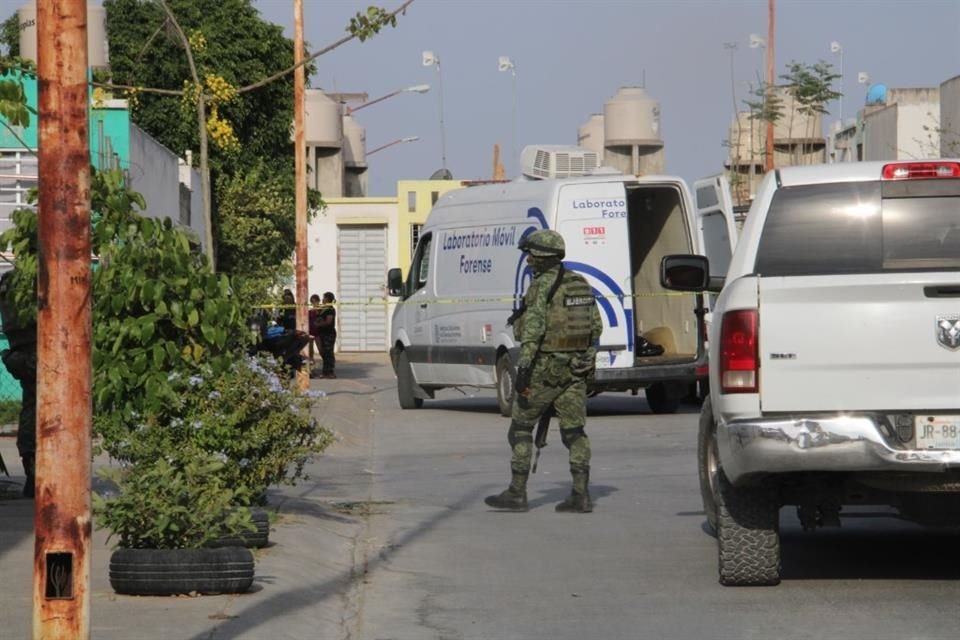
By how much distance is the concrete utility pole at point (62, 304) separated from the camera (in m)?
5.30

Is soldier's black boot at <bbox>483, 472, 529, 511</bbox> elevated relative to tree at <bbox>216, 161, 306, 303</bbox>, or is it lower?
lower

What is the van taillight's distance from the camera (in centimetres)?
845

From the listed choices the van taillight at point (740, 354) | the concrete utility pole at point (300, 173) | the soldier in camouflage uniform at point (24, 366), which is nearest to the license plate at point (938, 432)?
the van taillight at point (740, 354)

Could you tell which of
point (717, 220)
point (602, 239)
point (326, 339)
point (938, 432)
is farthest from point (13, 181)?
point (938, 432)

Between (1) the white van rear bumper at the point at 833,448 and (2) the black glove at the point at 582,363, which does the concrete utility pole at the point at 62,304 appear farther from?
(2) the black glove at the point at 582,363

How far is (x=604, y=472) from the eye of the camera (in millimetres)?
16031

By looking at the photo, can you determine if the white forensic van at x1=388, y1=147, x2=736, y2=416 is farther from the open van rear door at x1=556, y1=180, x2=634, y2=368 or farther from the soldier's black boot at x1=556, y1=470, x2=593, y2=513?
the soldier's black boot at x1=556, y1=470, x2=593, y2=513

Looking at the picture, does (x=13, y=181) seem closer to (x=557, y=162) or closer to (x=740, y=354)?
(x=557, y=162)

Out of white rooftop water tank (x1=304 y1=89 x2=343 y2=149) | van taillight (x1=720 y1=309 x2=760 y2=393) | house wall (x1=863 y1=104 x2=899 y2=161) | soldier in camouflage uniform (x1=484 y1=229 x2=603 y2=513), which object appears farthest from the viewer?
white rooftop water tank (x1=304 y1=89 x2=343 y2=149)

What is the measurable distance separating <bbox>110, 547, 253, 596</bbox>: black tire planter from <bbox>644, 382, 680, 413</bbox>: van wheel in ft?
49.6

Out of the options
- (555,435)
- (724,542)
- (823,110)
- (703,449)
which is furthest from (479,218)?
(823,110)

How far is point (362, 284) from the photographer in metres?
53.3

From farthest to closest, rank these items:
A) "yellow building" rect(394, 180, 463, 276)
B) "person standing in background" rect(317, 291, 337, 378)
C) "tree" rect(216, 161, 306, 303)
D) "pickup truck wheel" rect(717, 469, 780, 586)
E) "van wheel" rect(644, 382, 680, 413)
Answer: "yellow building" rect(394, 180, 463, 276)
"tree" rect(216, 161, 306, 303)
"person standing in background" rect(317, 291, 337, 378)
"van wheel" rect(644, 382, 680, 413)
"pickup truck wheel" rect(717, 469, 780, 586)

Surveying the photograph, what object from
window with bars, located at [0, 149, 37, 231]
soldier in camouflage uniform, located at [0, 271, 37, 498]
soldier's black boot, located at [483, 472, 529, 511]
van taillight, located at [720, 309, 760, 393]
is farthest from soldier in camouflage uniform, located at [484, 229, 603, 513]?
window with bars, located at [0, 149, 37, 231]
